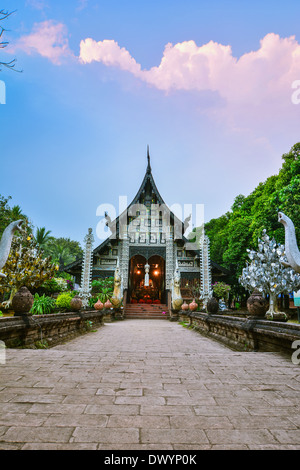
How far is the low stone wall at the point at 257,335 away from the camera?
3.90 meters

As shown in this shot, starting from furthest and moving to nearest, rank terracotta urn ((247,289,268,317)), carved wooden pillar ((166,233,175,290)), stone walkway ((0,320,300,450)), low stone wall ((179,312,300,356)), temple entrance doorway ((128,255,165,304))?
temple entrance doorway ((128,255,165,304)), carved wooden pillar ((166,233,175,290)), terracotta urn ((247,289,268,317)), low stone wall ((179,312,300,356)), stone walkway ((0,320,300,450))

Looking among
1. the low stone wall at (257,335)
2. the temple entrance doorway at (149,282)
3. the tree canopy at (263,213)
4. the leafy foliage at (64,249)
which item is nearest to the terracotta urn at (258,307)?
the low stone wall at (257,335)

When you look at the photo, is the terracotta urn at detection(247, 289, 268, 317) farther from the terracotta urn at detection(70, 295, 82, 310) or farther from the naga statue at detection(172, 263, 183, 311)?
the naga statue at detection(172, 263, 183, 311)

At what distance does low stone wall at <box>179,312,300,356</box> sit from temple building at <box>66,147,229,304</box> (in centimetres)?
1268

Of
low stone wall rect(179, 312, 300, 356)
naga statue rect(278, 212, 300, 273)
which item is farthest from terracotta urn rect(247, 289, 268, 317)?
naga statue rect(278, 212, 300, 273)

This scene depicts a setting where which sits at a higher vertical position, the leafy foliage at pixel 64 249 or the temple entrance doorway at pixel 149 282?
the leafy foliage at pixel 64 249

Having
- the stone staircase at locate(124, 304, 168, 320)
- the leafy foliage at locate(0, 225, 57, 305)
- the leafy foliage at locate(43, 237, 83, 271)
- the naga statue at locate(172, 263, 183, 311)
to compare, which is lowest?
the stone staircase at locate(124, 304, 168, 320)

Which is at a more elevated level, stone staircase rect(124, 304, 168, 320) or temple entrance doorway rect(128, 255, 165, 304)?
temple entrance doorway rect(128, 255, 165, 304)

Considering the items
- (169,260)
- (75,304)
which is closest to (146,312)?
(169,260)

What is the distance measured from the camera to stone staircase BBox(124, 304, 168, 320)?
1716 centimetres

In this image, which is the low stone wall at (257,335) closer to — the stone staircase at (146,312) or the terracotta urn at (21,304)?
the terracotta urn at (21,304)

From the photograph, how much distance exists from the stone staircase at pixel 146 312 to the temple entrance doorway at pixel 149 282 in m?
2.38

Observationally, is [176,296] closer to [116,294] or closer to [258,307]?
[116,294]
